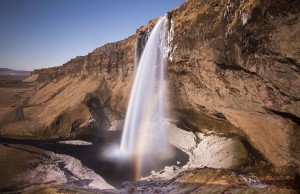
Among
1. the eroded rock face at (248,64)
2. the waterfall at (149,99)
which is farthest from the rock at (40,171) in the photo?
the eroded rock face at (248,64)

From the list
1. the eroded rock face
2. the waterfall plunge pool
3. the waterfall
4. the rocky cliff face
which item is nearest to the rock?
the waterfall plunge pool

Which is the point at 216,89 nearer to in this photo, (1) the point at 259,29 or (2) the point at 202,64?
(2) the point at 202,64

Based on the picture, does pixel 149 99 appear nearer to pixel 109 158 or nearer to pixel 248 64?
pixel 109 158

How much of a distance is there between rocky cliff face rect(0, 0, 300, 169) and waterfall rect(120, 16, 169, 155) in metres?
1.82

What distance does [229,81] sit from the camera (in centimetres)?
2228

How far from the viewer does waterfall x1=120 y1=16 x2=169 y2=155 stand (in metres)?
30.8

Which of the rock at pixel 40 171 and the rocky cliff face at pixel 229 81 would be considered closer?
the rocky cliff face at pixel 229 81

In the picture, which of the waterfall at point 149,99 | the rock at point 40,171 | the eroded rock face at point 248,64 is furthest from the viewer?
the waterfall at point 149,99

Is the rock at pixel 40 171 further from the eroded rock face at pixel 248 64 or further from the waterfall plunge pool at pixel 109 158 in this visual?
the eroded rock face at pixel 248 64

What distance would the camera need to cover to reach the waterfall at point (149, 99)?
101 ft

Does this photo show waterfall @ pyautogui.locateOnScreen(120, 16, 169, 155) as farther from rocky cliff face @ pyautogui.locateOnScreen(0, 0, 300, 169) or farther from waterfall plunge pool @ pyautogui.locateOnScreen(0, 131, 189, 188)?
waterfall plunge pool @ pyautogui.locateOnScreen(0, 131, 189, 188)

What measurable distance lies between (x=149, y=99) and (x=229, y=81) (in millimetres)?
14702

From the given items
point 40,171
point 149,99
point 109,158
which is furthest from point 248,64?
point 40,171

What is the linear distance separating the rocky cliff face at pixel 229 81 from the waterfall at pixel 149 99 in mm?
1820
